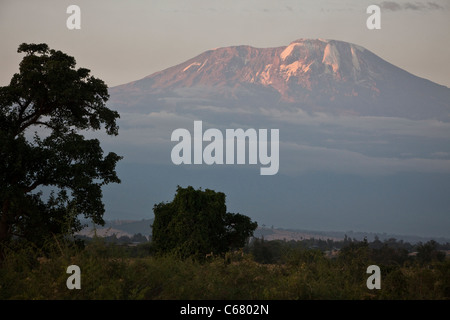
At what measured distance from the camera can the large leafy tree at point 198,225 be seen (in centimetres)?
2652

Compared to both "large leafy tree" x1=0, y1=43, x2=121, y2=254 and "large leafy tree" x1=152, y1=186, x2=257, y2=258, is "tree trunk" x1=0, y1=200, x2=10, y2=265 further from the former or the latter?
"large leafy tree" x1=152, y1=186, x2=257, y2=258

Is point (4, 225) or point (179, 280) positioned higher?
point (4, 225)

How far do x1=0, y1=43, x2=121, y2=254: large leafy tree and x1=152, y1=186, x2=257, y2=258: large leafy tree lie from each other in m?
3.40

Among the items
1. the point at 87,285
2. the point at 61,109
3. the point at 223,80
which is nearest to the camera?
the point at 87,285

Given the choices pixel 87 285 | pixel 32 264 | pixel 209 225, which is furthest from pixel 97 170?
pixel 87 285

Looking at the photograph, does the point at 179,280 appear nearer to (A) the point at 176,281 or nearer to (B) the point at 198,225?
(A) the point at 176,281

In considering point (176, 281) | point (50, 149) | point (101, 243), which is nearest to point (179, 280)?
point (176, 281)

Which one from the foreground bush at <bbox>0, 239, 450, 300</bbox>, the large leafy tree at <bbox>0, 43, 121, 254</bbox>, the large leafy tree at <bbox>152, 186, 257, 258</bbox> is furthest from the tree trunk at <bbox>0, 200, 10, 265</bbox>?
the foreground bush at <bbox>0, 239, 450, 300</bbox>

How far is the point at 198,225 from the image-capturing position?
26797 millimetres

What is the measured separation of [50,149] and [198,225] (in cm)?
688

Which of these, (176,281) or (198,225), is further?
(198,225)
